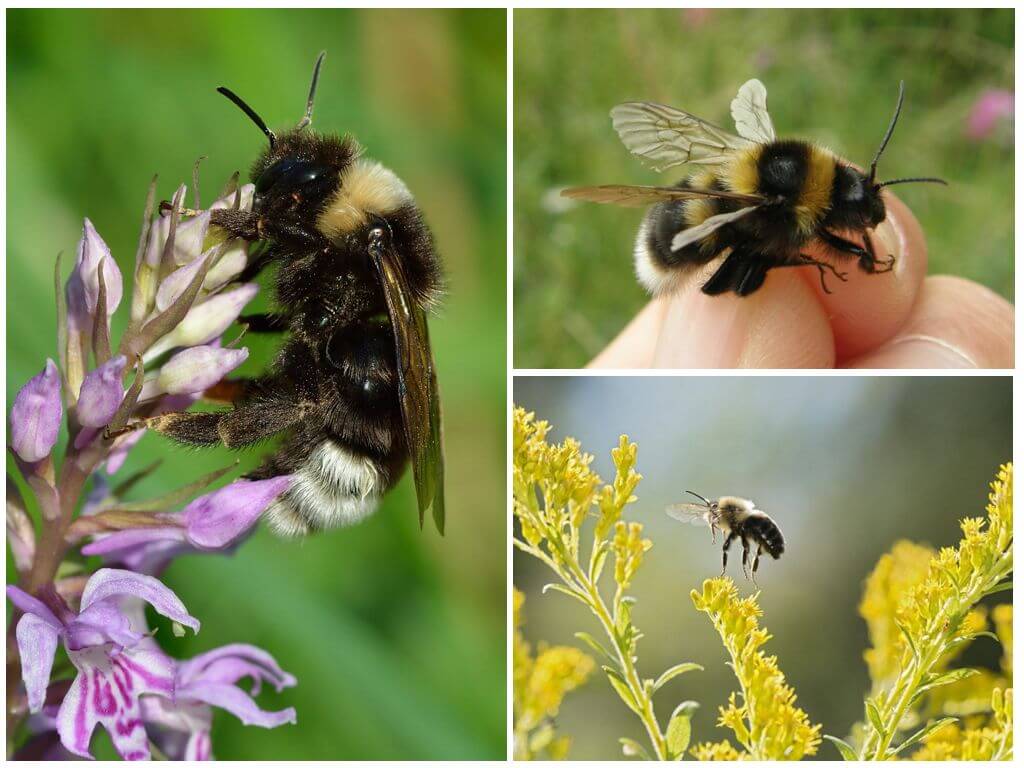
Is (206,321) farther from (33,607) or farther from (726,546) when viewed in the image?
(726,546)

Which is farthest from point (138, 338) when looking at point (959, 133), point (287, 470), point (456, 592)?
point (959, 133)

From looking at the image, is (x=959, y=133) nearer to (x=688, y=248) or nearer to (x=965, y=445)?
(x=965, y=445)

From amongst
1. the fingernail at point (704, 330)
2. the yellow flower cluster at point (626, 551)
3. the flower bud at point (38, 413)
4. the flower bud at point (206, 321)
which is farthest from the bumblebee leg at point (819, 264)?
the flower bud at point (38, 413)

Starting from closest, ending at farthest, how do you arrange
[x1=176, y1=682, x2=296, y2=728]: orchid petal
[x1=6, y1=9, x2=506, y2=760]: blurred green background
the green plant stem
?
[x1=176, y1=682, x2=296, y2=728]: orchid petal → the green plant stem → [x1=6, y1=9, x2=506, y2=760]: blurred green background

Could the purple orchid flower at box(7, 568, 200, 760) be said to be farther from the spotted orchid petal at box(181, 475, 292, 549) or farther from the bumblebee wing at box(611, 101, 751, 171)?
the bumblebee wing at box(611, 101, 751, 171)

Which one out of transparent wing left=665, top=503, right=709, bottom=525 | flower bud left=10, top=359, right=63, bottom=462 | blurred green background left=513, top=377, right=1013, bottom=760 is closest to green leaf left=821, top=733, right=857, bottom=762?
blurred green background left=513, top=377, right=1013, bottom=760

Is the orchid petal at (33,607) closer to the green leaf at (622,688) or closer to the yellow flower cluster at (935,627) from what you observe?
the green leaf at (622,688)

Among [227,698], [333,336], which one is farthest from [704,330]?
[227,698]
